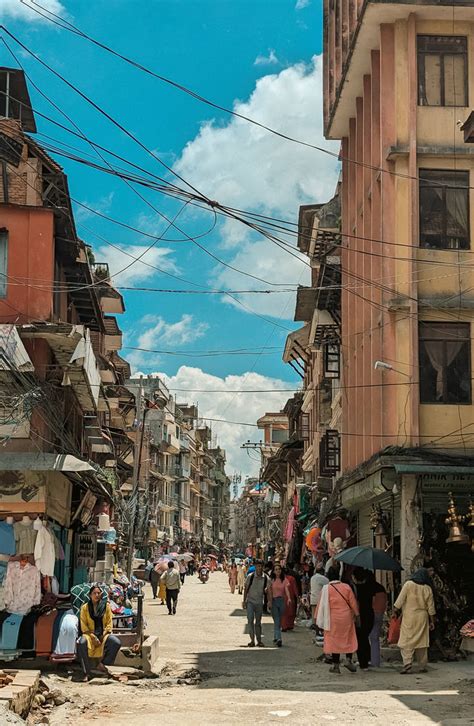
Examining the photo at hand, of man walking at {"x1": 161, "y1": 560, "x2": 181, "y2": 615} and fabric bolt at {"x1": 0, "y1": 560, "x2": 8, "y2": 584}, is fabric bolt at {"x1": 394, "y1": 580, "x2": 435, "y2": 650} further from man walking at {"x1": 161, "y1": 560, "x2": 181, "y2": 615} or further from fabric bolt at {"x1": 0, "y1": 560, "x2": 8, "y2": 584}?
man walking at {"x1": 161, "y1": 560, "x2": 181, "y2": 615}

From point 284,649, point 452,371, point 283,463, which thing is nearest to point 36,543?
point 284,649

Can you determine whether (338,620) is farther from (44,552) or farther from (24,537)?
(24,537)

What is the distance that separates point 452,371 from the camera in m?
21.3

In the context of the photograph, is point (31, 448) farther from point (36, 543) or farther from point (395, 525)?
point (395, 525)

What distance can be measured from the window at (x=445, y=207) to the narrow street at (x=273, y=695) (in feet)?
28.2

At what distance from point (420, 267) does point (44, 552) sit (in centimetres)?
925

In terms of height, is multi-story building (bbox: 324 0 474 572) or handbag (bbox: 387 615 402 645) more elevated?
multi-story building (bbox: 324 0 474 572)

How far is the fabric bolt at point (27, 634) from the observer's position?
639 inches

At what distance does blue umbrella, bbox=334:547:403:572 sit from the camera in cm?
1727

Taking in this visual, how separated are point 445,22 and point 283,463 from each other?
3895 centimetres

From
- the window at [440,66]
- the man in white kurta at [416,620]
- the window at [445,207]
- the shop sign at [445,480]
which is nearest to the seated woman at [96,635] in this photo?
the man in white kurta at [416,620]

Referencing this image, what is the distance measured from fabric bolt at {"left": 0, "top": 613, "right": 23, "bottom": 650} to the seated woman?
1.57 meters

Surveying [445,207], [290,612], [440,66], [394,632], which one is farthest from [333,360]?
[394,632]

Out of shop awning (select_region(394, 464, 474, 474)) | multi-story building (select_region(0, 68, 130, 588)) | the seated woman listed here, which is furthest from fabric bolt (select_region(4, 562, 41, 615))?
shop awning (select_region(394, 464, 474, 474))
